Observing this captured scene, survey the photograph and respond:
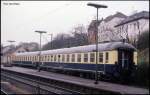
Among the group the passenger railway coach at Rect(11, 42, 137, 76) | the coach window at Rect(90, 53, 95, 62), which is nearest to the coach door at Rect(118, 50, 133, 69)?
the passenger railway coach at Rect(11, 42, 137, 76)

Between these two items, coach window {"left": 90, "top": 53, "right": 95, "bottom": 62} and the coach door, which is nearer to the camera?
the coach door

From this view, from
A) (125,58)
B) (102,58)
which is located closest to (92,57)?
(102,58)

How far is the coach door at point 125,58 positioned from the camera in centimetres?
2483

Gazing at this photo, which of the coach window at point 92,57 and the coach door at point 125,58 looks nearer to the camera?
the coach door at point 125,58

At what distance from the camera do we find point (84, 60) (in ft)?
96.6

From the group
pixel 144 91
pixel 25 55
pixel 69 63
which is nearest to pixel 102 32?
pixel 69 63

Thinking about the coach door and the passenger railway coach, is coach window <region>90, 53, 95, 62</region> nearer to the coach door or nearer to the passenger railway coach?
the passenger railway coach

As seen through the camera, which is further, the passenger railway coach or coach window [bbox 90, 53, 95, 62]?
coach window [bbox 90, 53, 95, 62]

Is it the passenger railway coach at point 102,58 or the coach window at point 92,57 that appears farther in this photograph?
the coach window at point 92,57

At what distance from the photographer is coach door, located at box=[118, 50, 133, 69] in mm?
24828

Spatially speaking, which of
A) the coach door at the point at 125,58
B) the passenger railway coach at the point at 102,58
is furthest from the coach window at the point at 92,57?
the coach door at the point at 125,58

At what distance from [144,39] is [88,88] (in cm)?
774

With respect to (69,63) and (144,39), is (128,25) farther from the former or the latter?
(144,39)

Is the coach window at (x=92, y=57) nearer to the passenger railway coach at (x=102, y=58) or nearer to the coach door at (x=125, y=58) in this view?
the passenger railway coach at (x=102, y=58)
